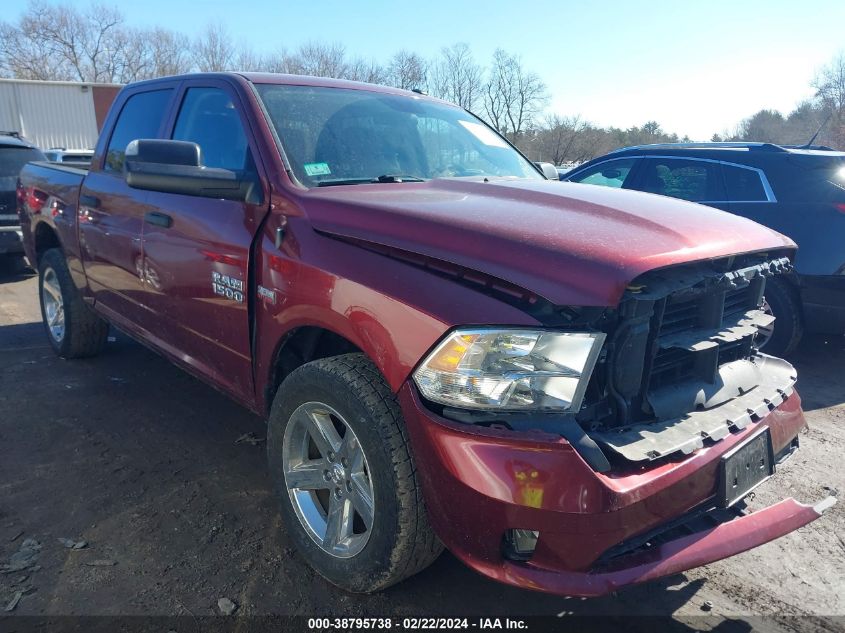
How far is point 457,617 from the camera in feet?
7.69

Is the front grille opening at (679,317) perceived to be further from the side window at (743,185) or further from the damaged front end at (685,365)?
the side window at (743,185)

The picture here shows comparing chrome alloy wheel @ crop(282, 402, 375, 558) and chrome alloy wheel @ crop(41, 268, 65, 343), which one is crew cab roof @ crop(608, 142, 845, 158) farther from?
chrome alloy wheel @ crop(41, 268, 65, 343)

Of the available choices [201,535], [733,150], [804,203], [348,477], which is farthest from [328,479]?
[733,150]

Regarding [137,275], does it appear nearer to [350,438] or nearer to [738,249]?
[350,438]

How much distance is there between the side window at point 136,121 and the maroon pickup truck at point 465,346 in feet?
2.16

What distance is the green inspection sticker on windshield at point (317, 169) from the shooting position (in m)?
2.81

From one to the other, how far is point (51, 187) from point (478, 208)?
13.2ft

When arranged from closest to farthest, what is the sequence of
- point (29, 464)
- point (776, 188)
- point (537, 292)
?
point (537, 292) → point (29, 464) → point (776, 188)

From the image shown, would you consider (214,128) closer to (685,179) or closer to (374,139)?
(374,139)

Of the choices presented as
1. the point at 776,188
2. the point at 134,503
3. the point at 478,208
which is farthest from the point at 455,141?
the point at 776,188

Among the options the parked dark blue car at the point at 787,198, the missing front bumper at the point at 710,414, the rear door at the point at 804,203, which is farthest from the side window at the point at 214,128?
→ the rear door at the point at 804,203

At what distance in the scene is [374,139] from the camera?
10.4ft

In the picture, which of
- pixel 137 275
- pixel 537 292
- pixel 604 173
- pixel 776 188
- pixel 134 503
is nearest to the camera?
pixel 537 292

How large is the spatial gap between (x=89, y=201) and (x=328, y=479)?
290 centimetres
